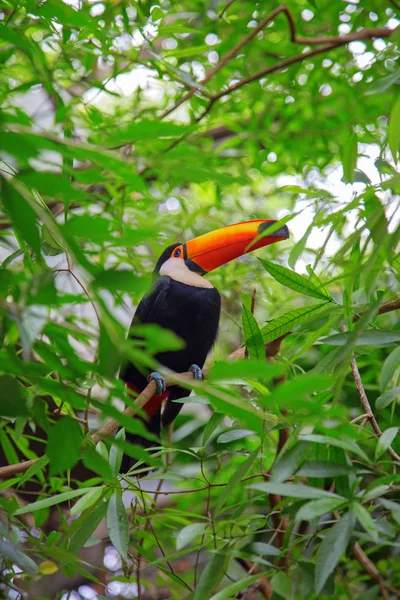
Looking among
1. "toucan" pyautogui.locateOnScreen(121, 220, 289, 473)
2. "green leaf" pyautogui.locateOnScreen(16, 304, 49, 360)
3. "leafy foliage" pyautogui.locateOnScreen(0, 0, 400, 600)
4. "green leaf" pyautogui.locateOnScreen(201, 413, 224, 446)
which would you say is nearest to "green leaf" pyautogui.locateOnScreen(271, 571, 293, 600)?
"leafy foliage" pyautogui.locateOnScreen(0, 0, 400, 600)

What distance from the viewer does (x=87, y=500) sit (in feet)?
3.35

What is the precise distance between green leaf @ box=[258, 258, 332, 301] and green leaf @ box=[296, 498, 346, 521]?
335 millimetres

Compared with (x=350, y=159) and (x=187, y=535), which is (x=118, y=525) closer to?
(x=187, y=535)

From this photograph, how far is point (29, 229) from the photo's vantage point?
1.68 ft

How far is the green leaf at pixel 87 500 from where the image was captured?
1.00 metres

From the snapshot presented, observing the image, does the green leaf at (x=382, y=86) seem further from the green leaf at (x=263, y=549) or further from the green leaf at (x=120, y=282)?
the green leaf at (x=263, y=549)

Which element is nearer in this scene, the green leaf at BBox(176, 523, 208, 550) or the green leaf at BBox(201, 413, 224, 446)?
the green leaf at BBox(176, 523, 208, 550)

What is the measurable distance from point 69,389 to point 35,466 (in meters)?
0.44

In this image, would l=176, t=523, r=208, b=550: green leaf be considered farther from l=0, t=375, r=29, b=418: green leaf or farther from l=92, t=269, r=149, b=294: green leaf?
l=92, t=269, r=149, b=294: green leaf

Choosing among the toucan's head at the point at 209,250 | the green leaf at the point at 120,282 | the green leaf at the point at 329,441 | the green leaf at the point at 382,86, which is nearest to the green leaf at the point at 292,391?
the green leaf at the point at 120,282

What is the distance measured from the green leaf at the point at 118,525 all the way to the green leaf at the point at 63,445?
0.40 meters

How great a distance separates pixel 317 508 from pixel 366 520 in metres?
0.06

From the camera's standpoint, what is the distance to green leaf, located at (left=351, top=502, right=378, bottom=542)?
70 centimetres

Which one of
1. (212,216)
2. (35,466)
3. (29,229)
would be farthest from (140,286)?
(212,216)
